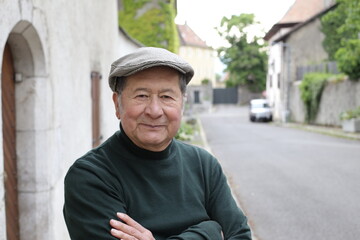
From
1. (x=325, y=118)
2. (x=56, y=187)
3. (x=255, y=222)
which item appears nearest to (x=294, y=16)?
(x=325, y=118)

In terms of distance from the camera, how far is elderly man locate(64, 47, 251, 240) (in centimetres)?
173

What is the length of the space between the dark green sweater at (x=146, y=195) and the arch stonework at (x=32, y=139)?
1.87 m

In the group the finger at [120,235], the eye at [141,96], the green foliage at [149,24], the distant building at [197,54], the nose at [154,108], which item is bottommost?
the finger at [120,235]

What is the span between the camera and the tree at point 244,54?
4994 centimetres

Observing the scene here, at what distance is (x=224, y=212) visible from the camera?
81.0 inches

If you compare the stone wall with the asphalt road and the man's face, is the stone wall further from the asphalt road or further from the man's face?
the man's face

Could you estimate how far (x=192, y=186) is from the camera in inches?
77.0

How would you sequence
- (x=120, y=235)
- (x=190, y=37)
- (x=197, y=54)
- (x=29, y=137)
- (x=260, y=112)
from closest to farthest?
(x=120, y=235), (x=29, y=137), (x=260, y=112), (x=190, y=37), (x=197, y=54)

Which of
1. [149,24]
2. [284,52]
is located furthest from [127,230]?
[284,52]

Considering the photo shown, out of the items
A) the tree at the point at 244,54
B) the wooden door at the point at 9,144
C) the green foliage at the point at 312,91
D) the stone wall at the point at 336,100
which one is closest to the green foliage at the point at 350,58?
the stone wall at the point at 336,100

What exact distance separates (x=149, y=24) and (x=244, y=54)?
36962 mm

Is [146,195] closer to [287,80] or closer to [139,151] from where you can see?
[139,151]

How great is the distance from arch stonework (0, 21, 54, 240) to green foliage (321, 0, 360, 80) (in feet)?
48.6

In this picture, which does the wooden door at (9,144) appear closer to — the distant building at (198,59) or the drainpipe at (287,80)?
the drainpipe at (287,80)
